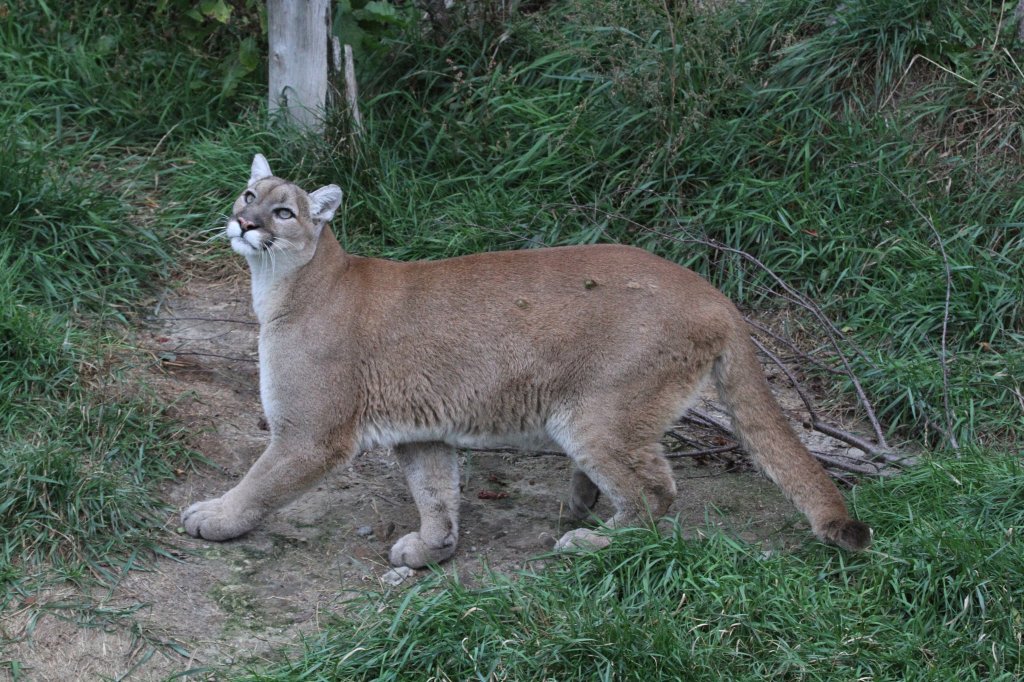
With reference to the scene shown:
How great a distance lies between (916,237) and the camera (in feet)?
22.5

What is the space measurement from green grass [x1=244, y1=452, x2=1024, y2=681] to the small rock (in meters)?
0.27

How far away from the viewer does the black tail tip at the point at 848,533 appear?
4664 mm

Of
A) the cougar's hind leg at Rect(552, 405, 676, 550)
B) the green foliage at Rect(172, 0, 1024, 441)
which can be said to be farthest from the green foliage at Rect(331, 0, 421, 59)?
the cougar's hind leg at Rect(552, 405, 676, 550)

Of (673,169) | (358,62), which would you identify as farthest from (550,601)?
(358,62)

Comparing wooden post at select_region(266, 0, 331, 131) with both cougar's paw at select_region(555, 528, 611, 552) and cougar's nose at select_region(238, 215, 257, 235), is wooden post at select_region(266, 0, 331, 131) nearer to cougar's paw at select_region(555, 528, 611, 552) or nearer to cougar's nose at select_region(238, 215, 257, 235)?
cougar's nose at select_region(238, 215, 257, 235)

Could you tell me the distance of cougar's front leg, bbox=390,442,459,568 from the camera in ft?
17.2

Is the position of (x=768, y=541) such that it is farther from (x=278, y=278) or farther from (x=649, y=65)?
(x=649, y=65)

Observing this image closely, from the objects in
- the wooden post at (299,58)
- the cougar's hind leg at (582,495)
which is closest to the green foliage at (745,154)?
the wooden post at (299,58)

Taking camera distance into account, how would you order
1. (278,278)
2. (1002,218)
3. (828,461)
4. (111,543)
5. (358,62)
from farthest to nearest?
(358,62) < (1002,218) < (828,461) < (278,278) < (111,543)

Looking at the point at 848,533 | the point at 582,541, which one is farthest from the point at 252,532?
the point at 848,533

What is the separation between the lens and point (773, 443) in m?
5.05

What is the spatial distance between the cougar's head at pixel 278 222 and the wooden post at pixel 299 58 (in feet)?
6.99

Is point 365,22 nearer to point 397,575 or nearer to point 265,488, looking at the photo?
point 265,488

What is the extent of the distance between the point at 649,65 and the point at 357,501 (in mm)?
3313
